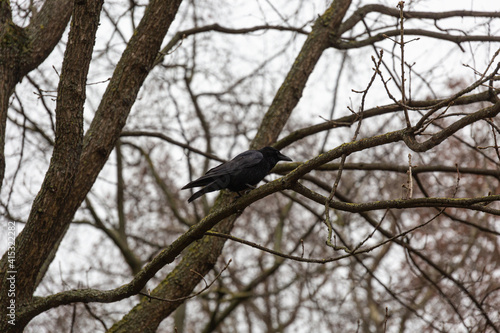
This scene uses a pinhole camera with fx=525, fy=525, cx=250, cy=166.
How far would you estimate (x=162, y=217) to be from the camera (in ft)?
35.3

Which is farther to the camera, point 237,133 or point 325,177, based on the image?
point 325,177

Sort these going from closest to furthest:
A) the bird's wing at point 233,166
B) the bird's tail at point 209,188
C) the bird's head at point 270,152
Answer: the bird's tail at point 209,188, the bird's wing at point 233,166, the bird's head at point 270,152

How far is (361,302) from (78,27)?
11.9 metres

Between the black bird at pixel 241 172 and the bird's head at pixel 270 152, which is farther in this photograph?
the bird's head at pixel 270 152

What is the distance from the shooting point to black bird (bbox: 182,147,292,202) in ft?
14.0

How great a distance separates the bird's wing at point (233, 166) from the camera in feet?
13.9

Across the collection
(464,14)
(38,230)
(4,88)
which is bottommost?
(38,230)

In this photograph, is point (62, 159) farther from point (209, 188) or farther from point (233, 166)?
point (233, 166)

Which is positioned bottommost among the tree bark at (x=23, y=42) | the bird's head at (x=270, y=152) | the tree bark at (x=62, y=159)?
the tree bark at (x=62, y=159)

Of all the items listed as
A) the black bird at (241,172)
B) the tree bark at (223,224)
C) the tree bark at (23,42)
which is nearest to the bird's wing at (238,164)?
the black bird at (241,172)

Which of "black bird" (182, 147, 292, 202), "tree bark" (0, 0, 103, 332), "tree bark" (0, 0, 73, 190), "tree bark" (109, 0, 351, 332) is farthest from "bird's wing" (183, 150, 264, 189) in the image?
"tree bark" (0, 0, 73, 190)

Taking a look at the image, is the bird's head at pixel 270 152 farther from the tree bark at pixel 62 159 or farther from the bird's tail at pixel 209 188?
the tree bark at pixel 62 159

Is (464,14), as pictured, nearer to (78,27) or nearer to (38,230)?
(78,27)

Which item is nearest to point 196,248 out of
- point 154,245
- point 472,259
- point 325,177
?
point 154,245
